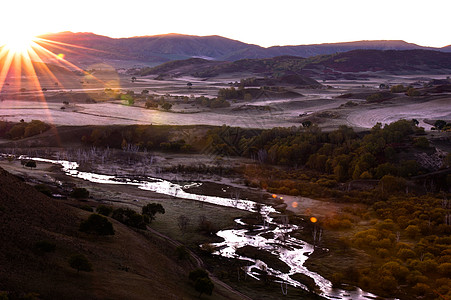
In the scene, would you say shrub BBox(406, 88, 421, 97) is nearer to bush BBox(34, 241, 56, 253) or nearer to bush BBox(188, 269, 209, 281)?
bush BBox(188, 269, 209, 281)

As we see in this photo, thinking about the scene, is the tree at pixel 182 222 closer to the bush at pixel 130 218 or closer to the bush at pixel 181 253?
the bush at pixel 130 218

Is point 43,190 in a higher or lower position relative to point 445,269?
higher

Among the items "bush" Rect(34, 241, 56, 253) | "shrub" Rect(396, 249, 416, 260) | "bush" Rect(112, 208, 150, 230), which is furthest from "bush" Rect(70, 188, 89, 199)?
"shrub" Rect(396, 249, 416, 260)

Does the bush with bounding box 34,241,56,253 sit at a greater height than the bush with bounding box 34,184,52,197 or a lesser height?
greater

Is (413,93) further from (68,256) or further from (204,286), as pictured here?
(68,256)

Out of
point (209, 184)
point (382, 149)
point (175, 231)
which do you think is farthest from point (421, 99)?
point (175, 231)

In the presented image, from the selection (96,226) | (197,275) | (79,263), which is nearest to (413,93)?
(197,275)

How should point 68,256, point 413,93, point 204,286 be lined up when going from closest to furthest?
point 68,256
point 204,286
point 413,93

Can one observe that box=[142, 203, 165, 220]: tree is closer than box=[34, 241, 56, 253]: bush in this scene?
No

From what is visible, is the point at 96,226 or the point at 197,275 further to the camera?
the point at 96,226
